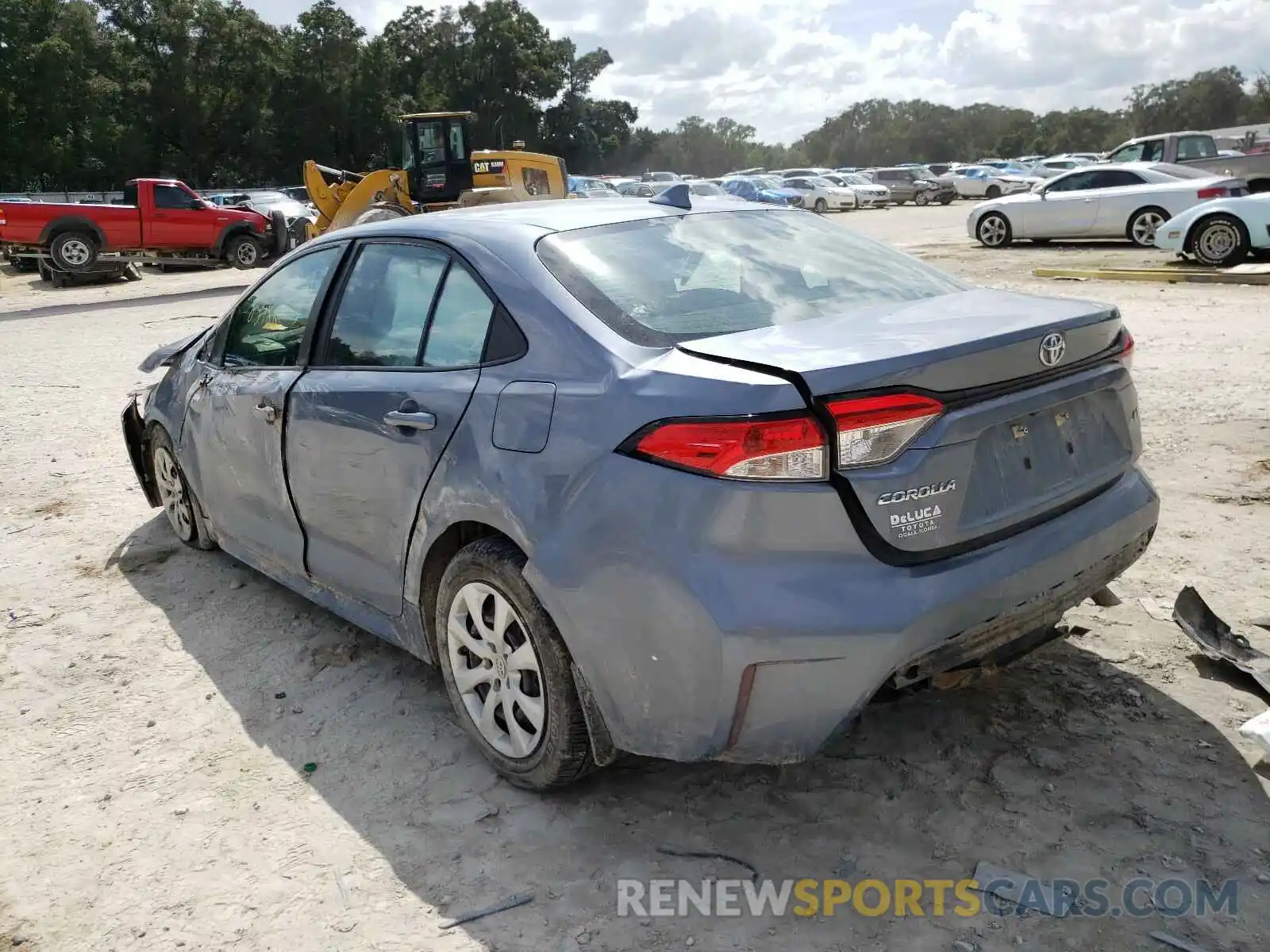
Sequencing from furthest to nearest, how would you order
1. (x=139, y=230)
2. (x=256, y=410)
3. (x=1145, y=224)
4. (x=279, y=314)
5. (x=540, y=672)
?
(x=139, y=230), (x=1145, y=224), (x=279, y=314), (x=256, y=410), (x=540, y=672)

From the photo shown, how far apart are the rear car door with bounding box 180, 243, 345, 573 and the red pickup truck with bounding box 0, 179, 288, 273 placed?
703 inches

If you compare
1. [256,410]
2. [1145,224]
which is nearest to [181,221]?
[1145,224]

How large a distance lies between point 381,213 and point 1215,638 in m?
15.8

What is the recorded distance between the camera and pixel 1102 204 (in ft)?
58.0

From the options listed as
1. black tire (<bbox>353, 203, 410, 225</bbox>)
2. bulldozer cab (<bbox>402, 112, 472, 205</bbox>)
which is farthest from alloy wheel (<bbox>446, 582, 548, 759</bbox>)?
bulldozer cab (<bbox>402, 112, 472, 205</bbox>)

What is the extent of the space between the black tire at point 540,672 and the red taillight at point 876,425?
0.94 metres

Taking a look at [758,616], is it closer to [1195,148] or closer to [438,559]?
[438,559]

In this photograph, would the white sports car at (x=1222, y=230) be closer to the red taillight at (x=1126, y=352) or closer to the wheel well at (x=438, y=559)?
the red taillight at (x=1126, y=352)

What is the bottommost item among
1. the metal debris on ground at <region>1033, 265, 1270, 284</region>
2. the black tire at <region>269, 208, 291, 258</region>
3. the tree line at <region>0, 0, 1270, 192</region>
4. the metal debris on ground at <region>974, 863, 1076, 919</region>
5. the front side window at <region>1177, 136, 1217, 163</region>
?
the metal debris on ground at <region>974, 863, 1076, 919</region>

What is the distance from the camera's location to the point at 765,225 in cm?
362

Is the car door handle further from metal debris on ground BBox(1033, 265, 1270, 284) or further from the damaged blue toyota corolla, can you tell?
metal debris on ground BBox(1033, 265, 1270, 284)

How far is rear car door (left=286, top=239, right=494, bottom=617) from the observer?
3.16 metres

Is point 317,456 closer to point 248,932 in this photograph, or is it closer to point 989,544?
point 248,932

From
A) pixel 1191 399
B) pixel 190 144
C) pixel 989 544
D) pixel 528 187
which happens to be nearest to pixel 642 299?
pixel 989 544
